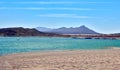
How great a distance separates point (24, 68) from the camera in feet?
63.2

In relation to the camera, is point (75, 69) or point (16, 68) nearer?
point (75, 69)

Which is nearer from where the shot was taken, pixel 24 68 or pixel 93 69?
pixel 93 69

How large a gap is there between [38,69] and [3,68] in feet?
7.57

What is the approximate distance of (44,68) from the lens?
19.1 meters

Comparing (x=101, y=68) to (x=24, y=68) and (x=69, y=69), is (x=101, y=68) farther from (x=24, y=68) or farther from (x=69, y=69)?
(x=24, y=68)

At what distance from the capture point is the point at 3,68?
64.6ft

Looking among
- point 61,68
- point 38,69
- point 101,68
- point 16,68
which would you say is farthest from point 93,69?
point 16,68

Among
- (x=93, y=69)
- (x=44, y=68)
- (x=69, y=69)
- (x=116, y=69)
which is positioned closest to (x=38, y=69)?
(x=44, y=68)

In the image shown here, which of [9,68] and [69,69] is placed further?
[9,68]

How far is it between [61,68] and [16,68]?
2678mm

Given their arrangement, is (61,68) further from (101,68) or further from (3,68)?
(3,68)

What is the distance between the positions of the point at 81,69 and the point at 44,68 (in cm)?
227

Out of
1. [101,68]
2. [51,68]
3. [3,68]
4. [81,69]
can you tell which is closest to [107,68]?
[101,68]

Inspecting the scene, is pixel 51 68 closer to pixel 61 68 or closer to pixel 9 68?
pixel 61 68
